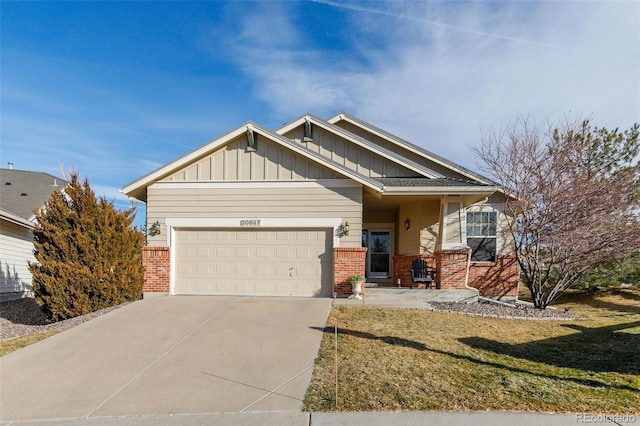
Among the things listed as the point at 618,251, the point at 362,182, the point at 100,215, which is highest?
the point at 362,182

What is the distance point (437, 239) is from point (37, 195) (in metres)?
17.8

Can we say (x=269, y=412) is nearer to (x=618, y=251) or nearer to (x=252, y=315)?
(x=252, y=315)

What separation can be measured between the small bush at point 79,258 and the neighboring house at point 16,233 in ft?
6.44

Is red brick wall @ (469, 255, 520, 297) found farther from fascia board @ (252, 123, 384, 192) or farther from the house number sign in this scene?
the house number sign

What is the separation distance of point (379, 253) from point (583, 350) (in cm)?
825

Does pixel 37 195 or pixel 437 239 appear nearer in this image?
pixel 437 239

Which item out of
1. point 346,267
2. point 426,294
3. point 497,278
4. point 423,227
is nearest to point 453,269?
point 426,294

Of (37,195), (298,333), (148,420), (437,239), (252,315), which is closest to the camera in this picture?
(148,420)

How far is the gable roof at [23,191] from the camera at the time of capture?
14.9 m

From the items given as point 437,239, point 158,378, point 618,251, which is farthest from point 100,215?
point 618,251

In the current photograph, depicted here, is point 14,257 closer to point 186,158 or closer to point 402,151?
point 186,158

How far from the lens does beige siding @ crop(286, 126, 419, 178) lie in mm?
12523

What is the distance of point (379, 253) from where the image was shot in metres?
14.6

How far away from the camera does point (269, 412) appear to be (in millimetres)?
4305
